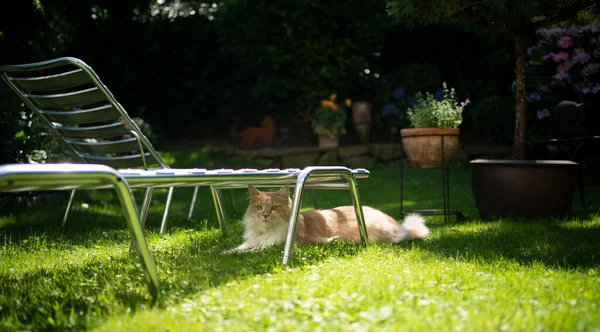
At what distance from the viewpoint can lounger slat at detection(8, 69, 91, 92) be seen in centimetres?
304

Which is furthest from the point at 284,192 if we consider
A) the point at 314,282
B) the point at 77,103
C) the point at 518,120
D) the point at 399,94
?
the point at 399,94

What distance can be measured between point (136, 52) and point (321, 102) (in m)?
3.56

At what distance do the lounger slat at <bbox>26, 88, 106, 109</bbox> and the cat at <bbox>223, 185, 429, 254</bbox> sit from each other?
119cm

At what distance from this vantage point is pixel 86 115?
3154 mm

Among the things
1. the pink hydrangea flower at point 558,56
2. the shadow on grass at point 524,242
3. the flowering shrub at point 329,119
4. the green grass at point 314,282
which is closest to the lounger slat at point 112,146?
the green grass at point 314,282

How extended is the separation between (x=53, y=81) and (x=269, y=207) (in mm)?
1616

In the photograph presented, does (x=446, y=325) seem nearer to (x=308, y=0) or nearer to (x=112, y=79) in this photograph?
(x=308, y=0)

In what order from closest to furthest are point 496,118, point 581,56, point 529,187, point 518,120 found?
1. point 529,187
2. point 518,120
3. point 581,56
4. point 496,118

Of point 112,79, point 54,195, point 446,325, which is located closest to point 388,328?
point 446,325

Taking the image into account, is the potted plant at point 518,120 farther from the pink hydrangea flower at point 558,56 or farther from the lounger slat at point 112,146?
the pink hydrangea flower at point 558,56

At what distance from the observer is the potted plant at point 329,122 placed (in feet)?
25.0

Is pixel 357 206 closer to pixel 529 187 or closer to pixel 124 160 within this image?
pixel 529 187

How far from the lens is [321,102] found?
26.4 ft

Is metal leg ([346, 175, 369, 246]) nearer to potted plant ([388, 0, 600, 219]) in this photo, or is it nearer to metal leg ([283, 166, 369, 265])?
metal leg ([283, 166, 369, 265])
